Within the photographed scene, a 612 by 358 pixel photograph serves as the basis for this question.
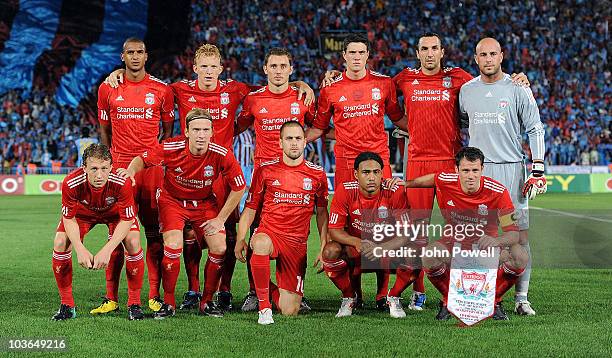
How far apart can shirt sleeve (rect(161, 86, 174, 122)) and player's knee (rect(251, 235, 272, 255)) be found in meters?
1.75

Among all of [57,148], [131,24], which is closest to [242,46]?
[131,24]

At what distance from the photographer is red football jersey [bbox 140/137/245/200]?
22.1 ft

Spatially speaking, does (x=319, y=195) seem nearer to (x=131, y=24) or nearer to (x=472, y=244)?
(x=472, y=244)

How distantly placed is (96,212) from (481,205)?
3041 mm

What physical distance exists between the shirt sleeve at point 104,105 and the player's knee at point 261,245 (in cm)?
215

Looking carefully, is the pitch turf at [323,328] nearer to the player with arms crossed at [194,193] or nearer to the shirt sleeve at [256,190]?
the player with arms crossed at [194,193]

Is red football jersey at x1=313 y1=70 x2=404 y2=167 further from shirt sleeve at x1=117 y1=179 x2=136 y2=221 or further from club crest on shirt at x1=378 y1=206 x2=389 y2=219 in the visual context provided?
shirt sleeve at x1=117 y1=179 x2=136 y2=221

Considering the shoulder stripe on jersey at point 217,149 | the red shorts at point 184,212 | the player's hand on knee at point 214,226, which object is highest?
the shoulder stripe on jersey at point 217,149

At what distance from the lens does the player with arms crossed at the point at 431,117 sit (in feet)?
23.4

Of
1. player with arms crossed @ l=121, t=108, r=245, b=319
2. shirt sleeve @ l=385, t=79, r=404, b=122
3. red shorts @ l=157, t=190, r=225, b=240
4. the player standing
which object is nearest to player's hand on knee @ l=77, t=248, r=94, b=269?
player with arms crossed @ l=121, t=108, r=245, b=319

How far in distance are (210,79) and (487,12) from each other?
27370 mm

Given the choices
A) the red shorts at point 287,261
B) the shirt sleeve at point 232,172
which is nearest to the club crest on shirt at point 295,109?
the shirt sleeve at point 232,172

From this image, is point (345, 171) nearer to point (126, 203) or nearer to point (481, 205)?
point (481, 205)

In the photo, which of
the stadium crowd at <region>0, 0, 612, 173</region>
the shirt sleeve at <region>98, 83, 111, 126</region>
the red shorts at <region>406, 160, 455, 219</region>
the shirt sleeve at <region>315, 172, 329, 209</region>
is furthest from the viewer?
the stadium crowd at <region>0, 0, 612, 173</region>
